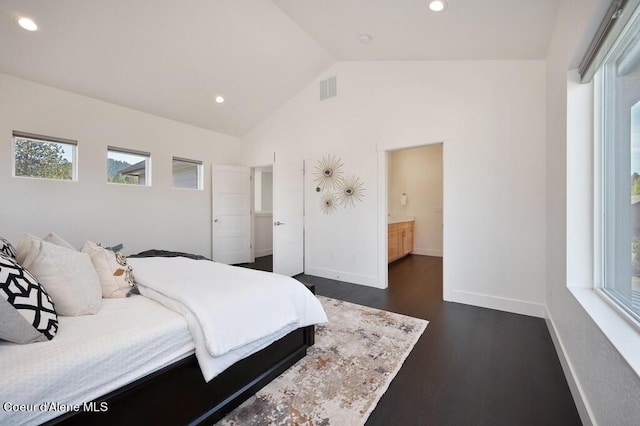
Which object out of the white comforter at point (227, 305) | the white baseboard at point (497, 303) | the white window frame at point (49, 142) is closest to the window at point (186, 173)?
the white window frame at point (49, 142)

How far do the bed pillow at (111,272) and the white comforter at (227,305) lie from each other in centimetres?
9

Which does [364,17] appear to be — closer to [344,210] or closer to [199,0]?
[199,0]

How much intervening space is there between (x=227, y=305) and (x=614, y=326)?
1881mm

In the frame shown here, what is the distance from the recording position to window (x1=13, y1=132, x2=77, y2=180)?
10.6 feet

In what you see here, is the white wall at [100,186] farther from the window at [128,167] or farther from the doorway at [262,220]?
the doorway at [262,220]

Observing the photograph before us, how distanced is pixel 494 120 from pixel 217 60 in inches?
141

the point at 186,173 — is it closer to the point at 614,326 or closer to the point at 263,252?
the point at 263,252

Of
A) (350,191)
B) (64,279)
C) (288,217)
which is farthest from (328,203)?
(64,279)

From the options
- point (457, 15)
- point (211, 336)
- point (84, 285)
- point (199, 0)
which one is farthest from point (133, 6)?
point (211, 336)

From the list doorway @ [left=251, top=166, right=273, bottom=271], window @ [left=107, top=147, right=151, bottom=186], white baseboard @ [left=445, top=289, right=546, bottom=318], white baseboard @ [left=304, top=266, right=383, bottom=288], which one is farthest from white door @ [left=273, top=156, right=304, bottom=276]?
white baseboard @ [left=445, top=289, right=546, bottom=318]

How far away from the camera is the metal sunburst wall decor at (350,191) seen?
13.1 feet

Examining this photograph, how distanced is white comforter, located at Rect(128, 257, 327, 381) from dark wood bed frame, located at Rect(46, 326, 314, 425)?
4.7 inches

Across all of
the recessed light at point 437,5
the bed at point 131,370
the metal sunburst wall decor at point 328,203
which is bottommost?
the bed at point 131,370

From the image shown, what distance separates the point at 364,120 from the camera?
3.92m
